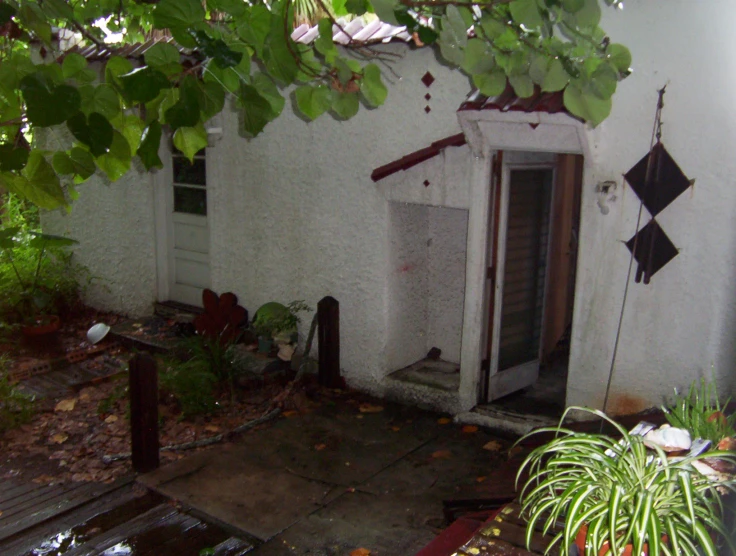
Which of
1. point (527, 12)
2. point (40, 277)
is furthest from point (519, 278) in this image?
point (40, 277)

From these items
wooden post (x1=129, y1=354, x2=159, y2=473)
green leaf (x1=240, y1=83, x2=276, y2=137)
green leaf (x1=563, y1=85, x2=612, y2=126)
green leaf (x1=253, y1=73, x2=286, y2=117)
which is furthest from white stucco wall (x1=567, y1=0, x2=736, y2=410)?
wooden post (x1=129, y1=354, x2=159, y2=473)

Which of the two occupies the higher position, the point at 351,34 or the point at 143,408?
the point at 351,34

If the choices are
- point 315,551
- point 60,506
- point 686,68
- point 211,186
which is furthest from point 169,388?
point 686,68

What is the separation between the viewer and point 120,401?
746 centimetres

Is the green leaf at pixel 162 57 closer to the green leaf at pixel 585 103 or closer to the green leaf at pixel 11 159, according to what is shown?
the green leaf at pixel 11 159

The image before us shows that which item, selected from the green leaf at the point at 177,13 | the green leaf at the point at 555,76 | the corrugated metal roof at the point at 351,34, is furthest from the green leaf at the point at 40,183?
the corrugated metal roof at the point at 351,34

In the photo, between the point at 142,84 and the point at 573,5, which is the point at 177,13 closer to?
the point at 142,84

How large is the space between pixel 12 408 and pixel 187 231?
2.96 meters

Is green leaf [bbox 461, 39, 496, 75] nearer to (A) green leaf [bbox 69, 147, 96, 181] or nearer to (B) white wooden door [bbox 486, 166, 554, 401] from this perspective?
(A) green leaf [bbox 69, 147, 96, 181]

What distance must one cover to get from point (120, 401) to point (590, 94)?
18.4 ft

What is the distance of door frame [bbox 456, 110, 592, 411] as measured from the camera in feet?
19.2

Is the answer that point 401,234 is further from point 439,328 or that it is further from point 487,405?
point 487,405

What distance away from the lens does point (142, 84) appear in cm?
311

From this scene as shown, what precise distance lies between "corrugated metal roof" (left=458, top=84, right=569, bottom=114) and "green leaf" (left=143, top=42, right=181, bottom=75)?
115 inches
